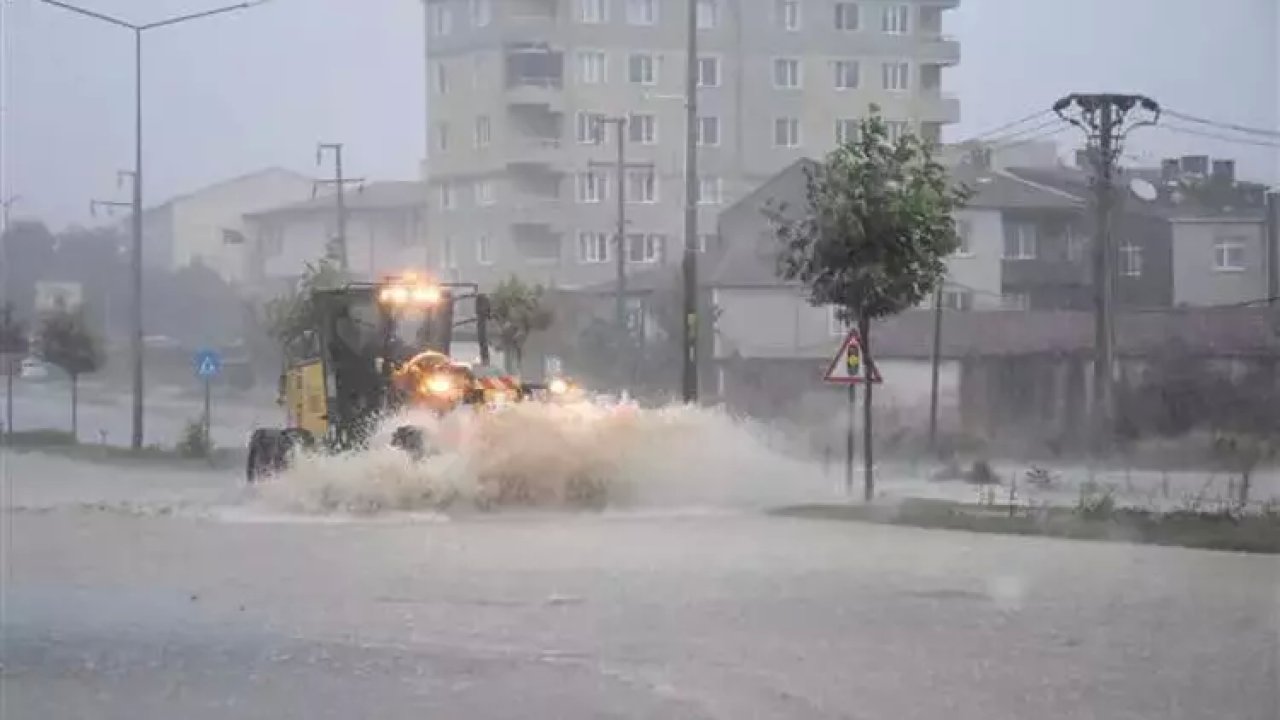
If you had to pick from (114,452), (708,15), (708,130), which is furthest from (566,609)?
(708,15)

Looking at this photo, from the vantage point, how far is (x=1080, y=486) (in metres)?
23.0

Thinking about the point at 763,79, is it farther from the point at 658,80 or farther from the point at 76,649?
the point at 76,649

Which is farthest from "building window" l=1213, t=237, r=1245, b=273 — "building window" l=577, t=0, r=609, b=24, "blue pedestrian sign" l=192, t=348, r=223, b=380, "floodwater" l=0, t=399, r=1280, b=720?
"blue pedestrian sign" l=192, t=348, r=223, b=380

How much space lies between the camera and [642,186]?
3012 cm

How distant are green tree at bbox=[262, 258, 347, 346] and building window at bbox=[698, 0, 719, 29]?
779 cm

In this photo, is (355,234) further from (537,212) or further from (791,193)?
(791,193)

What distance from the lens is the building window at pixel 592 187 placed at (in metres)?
28.6

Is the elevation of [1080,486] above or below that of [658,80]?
below

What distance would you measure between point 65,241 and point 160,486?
6.84 metres

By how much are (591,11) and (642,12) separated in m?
1.88

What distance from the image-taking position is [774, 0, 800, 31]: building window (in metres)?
28.5

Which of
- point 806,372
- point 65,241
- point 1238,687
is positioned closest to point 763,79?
point 806,372

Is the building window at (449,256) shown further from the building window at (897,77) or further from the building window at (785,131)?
the building window at (897,77)

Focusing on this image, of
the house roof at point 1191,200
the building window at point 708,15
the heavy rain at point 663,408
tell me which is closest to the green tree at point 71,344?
the heavy rain at point 663,408
